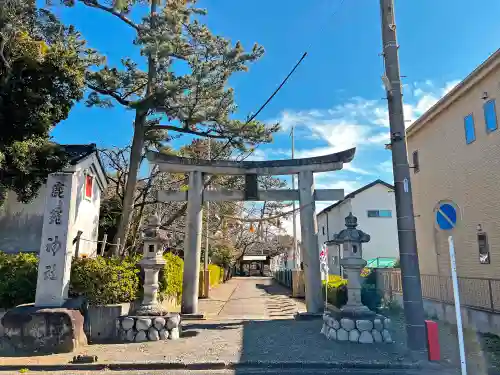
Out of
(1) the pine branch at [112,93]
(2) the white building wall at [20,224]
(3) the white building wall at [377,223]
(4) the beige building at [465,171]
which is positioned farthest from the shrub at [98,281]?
(3) the white building wall at [377,223]

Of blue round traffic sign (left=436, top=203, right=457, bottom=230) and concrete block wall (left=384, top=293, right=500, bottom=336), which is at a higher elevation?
blue round traffic sign (left=436, top=203, right=457, bottom=230)

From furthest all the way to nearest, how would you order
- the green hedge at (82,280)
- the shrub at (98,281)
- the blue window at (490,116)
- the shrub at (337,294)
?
1. the shrub at (337,294)
2. the blue window at (490,116)
3. the shrub at (98,281)
4. the green hedge at (82,280)

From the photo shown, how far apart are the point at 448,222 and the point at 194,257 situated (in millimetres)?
9116

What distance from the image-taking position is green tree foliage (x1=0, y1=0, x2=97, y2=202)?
849 cm

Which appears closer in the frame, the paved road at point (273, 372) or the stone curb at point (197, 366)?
the paved road at point (273, 372)

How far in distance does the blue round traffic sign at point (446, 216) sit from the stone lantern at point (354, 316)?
12.7 ft

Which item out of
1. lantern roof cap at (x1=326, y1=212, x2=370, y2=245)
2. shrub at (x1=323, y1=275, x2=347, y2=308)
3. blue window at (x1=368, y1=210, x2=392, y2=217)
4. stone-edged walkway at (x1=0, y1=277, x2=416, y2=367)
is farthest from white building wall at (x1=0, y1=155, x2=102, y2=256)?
blue window at (x1=368, y1=210, x2=392, y2=217)

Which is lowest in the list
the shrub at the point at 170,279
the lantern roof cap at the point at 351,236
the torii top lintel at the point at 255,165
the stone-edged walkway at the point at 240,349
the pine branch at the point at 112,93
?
the stone-edged walkway at the point at 240,349

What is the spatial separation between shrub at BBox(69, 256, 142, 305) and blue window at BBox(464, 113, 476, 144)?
11.3m

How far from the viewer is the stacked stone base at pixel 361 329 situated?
31.0 feet

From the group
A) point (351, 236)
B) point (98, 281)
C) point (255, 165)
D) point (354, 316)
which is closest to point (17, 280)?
point (98, 281)

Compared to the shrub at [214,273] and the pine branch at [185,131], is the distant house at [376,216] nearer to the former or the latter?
the shrub at [214,273]

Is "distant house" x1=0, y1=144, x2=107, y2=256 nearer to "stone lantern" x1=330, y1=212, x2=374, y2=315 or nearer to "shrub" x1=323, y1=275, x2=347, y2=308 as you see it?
"stone lantern" x1=330, y1=212, x2=374, y2=315

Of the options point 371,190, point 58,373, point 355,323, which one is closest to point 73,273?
point 58,373
